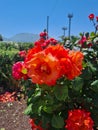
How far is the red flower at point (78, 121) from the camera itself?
3.05m

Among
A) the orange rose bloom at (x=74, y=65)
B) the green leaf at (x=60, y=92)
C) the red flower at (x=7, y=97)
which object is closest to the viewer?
the orange rose bloom at (x=74, y=65)

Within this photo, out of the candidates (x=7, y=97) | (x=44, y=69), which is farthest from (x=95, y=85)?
(x=7, y=97)

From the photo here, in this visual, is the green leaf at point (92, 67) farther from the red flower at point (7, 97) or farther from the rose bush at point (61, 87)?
the red flower at point (7, 97)

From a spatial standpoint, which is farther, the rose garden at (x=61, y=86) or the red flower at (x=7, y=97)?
the red flower at (x=7, y=97)

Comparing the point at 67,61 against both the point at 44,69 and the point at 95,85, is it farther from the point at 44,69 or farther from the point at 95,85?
the point at 95,85

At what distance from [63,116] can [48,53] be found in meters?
0.74

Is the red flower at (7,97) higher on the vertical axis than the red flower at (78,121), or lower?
lower

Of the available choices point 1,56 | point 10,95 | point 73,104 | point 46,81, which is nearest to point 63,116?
point 73,104

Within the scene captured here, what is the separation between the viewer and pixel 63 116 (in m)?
3.32

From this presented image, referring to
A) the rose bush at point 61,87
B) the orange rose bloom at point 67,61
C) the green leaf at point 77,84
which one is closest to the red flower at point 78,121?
the rose bush at point 61,87

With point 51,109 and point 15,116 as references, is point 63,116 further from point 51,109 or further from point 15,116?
point 15,116

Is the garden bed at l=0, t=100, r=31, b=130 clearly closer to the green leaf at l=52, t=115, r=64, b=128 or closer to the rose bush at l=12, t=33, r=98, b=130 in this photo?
the rose bush at l=12, t=33, r=98, b=130

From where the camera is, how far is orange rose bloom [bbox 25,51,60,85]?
2.72 metres

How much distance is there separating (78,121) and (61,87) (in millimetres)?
296
